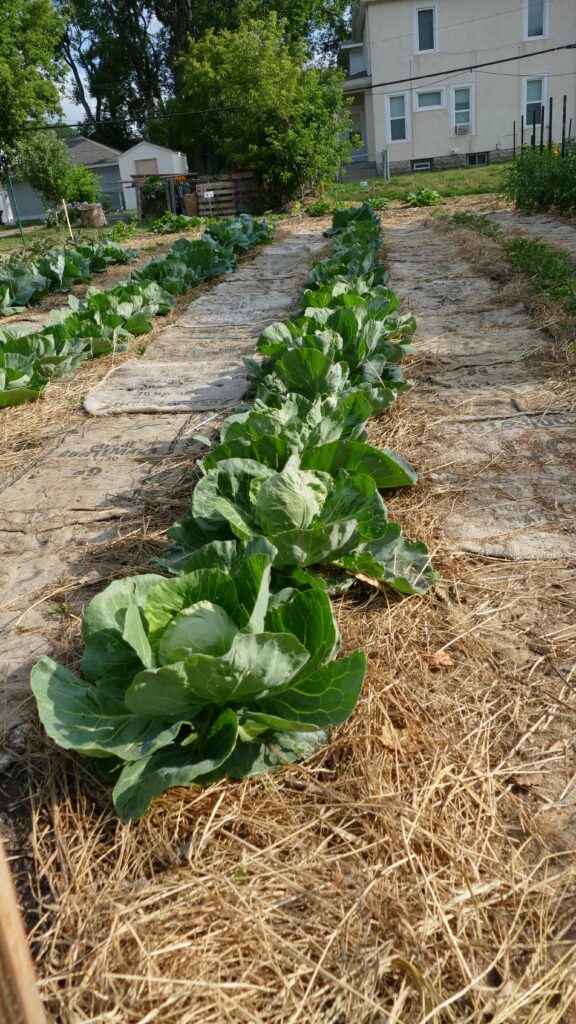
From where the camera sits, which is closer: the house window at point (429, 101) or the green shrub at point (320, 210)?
the green shrub at point (320, 210)

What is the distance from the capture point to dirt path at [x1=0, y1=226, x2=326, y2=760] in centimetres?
252

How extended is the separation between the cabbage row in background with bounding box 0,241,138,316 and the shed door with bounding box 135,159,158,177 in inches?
891

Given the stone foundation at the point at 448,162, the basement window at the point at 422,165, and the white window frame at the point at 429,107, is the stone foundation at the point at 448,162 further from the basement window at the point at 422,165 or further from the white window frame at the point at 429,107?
the white window frame at the point at 429,107

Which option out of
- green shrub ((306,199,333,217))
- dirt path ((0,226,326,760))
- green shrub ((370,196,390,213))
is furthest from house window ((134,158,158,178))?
dirt path ((0,226,326,760))

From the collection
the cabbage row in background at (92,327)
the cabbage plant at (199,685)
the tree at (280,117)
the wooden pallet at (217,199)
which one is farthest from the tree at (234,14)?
the cabbage plant at (199,685)

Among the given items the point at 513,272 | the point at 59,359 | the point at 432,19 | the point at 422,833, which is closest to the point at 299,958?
the point at 422,833

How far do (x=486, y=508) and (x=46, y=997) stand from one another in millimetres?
2386

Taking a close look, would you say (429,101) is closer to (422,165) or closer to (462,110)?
(462,110)

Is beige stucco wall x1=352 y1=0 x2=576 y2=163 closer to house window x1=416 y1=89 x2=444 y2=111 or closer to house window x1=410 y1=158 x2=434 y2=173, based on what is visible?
house window x1=416 y1=89 x2=444 y2=111

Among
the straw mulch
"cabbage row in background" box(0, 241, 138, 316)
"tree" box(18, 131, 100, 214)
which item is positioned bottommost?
the straw mulch

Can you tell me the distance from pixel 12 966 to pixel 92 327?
5691mm

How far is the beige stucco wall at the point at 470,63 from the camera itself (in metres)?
23.8

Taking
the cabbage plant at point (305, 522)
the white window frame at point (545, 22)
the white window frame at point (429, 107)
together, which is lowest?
the cabbage plant at point (305, 522)

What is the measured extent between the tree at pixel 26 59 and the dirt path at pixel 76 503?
3262 centimetres
